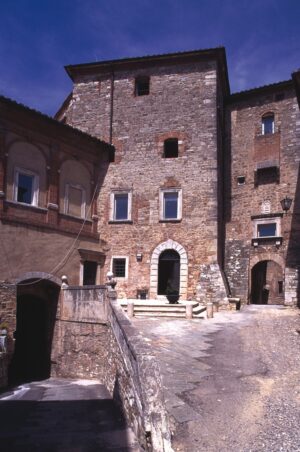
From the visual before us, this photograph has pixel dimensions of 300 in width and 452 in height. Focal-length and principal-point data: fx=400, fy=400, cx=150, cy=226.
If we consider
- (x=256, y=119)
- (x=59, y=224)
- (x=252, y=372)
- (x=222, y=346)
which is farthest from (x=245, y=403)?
(x=256, y=119)

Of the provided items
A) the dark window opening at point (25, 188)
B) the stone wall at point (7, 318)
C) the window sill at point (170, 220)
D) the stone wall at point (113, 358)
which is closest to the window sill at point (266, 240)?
the window sill at point (170, 220)

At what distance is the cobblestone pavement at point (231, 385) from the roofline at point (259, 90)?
41.5ft

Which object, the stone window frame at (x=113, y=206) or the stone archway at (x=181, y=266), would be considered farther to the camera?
the stone window frame at (x=113, y=206)

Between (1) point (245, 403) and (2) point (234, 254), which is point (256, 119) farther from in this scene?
(1) point (245, 403)

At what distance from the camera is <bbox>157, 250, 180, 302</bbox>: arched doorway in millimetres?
18812

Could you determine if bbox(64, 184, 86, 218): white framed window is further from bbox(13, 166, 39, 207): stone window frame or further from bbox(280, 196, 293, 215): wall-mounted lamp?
bbox(280, 196, 293, 215): wall-mounted lamp

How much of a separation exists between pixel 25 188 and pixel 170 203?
6752 millimetres

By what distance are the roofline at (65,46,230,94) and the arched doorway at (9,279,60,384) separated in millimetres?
11660

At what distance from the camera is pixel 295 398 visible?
6402 mm

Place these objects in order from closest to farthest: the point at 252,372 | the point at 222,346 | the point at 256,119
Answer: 1. the point at 252,372
2. the point at 222,346
3. the point at 256,119

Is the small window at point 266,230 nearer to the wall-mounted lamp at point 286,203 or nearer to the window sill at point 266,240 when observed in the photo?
the window sill at point 266,240

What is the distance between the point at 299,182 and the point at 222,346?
462 inches

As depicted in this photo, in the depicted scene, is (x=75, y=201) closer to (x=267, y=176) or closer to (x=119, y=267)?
(x=119, y=267)

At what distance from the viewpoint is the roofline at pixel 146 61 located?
1955cm
